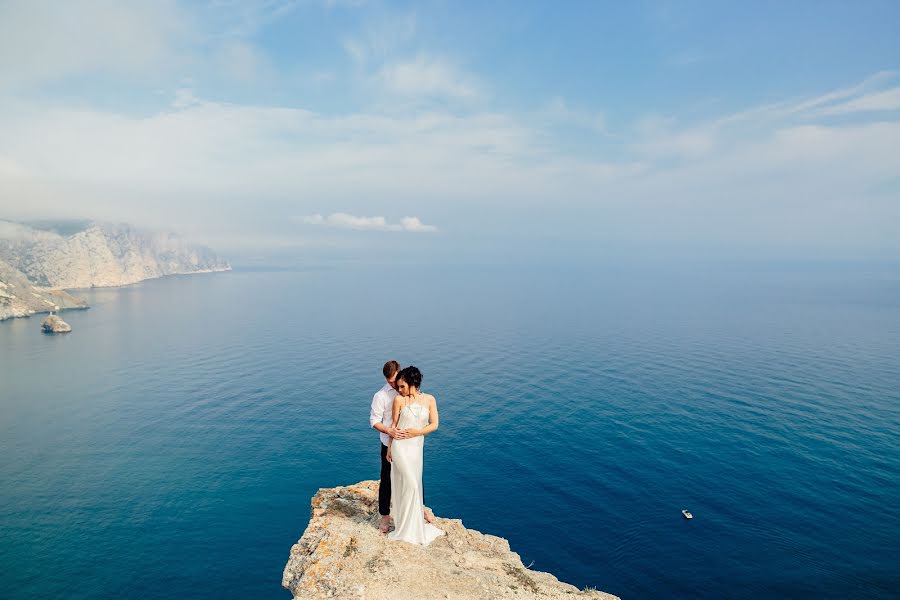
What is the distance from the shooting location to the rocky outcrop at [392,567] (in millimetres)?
12016

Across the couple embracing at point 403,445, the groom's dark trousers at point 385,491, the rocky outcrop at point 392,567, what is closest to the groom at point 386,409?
the couple embracing at point 403,445

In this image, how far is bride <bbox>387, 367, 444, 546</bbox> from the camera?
40.9 feet

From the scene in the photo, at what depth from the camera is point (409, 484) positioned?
13.4 m

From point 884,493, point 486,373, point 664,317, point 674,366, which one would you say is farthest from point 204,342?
point 664,317

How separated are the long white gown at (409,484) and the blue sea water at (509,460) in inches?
1059

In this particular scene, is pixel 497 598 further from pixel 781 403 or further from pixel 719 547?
pixel 781 403

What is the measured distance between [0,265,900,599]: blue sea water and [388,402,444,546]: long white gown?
88.2 ft

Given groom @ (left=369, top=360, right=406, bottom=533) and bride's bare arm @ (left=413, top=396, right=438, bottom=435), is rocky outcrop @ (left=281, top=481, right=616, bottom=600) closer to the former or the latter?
groom @ (left=369, top=360, right=406, bottom=533)

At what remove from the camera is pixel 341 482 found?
48406 mm

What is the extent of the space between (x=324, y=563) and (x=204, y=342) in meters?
123

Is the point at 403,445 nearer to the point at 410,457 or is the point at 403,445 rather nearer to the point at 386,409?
the point at 410,457

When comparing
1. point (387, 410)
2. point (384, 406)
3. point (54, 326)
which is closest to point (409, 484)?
point (387, 410)

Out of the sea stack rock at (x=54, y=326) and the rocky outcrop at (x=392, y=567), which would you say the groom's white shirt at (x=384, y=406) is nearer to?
the rocky outcrop at (x=392, y=567)

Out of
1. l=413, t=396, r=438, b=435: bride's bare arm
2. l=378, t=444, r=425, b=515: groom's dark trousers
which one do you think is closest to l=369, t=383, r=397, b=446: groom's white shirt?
l=413, t=396, r=438, b=435: bride's bare arm
